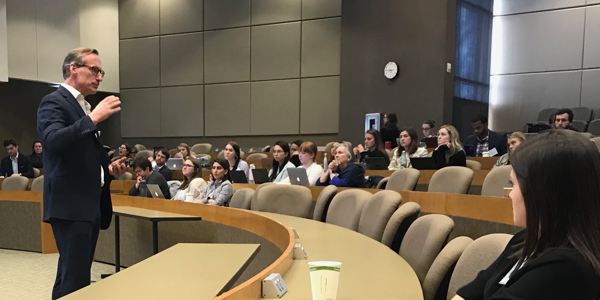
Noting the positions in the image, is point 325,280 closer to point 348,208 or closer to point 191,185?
point 348,208

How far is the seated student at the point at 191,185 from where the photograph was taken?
14.7ft

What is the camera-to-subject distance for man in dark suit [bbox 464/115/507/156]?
583cm

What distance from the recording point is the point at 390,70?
7.97 m

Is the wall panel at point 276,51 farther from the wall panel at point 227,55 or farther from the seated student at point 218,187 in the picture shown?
the seated student at point 218,187

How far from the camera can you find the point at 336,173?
427 cm

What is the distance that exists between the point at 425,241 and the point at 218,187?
274cm

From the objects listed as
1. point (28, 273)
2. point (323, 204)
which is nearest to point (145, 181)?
point (28, 273)

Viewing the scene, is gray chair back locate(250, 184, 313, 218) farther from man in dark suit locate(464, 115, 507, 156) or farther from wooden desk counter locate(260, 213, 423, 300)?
man in dark suit locate(464, 115, 507, 156)

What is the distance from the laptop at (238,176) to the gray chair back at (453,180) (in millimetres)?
1791

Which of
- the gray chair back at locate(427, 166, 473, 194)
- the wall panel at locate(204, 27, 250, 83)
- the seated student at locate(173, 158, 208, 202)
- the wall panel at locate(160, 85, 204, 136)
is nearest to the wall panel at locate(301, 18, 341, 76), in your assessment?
the wall panel at locate(204, 27, 250, 83)

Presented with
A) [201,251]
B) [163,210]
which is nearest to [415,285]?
[201,251]

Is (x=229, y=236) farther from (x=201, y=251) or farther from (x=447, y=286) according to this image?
(x=447, y=286)

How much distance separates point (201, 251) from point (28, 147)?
979 cm

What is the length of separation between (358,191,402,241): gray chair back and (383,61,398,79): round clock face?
19.1ft
